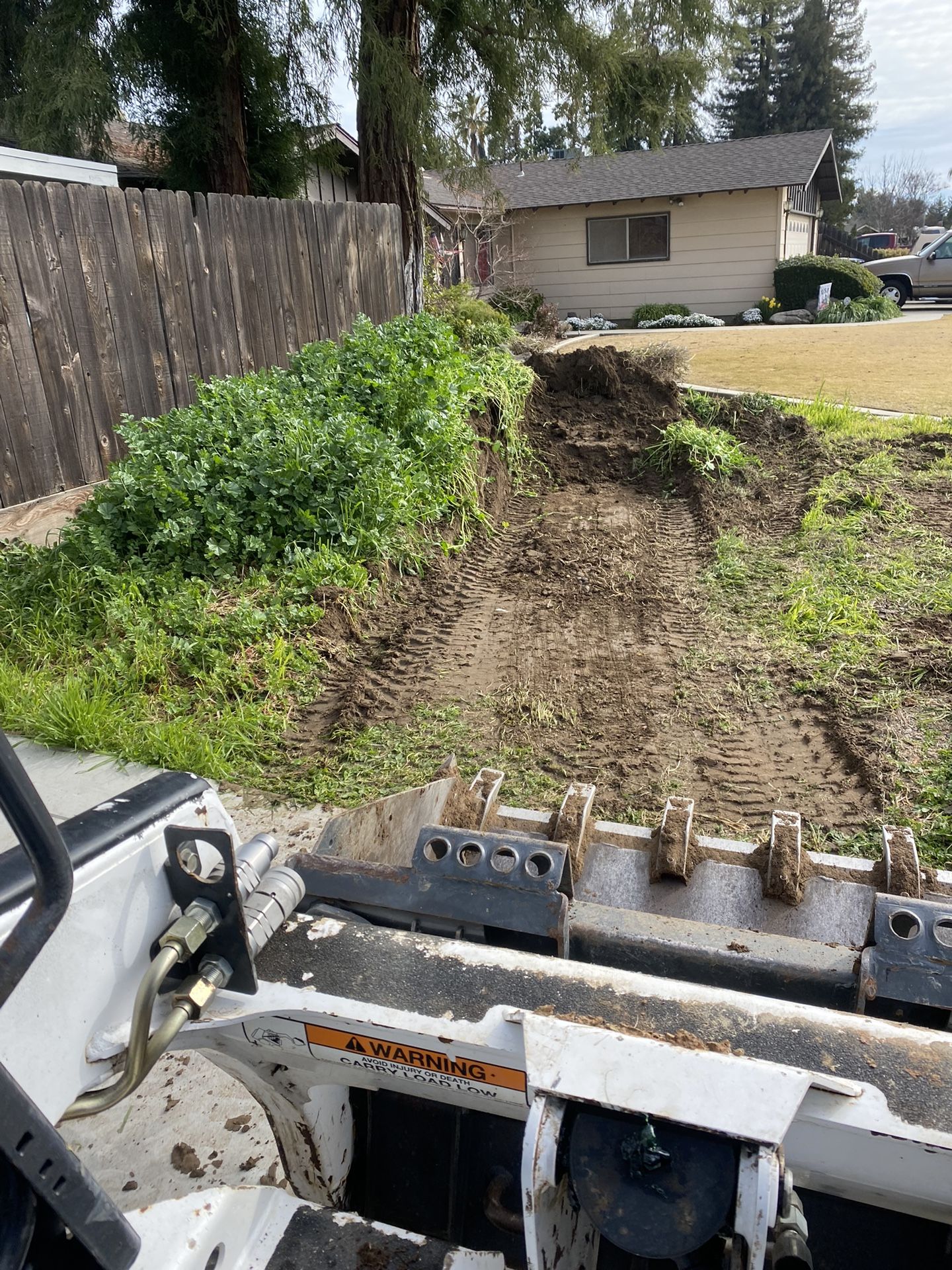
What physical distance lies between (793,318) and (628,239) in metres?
5.72

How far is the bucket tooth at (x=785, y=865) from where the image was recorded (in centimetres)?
201

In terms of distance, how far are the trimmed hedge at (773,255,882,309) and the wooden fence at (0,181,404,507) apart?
60.6 feet

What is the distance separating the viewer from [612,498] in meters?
8.06

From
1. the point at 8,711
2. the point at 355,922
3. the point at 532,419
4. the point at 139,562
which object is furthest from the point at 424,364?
the point at 355,922

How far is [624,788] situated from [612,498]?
15.0ft

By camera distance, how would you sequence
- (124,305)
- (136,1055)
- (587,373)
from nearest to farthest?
(136,1055) < (124,305) < (587,373)

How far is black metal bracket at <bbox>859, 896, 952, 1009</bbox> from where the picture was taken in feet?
4.70

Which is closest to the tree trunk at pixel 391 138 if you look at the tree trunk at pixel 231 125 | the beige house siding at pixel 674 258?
the tree trunk at pixel 231 125

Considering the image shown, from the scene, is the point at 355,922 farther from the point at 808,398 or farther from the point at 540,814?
the point at 808,398

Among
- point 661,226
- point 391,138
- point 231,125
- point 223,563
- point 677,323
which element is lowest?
point 223,563

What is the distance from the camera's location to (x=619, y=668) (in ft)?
16.4

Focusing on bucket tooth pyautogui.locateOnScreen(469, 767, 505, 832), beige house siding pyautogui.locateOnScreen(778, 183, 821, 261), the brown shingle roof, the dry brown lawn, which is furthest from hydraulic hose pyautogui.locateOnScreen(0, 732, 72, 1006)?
beige house siding pyautogui.locateOnScreen(778, 183, 821, 261)

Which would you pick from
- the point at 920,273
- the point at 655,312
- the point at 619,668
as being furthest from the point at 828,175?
the point at 619,668

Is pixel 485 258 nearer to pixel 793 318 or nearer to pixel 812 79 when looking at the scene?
pixel 793 318
